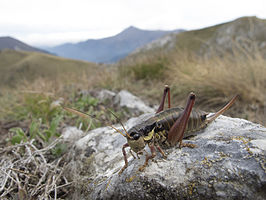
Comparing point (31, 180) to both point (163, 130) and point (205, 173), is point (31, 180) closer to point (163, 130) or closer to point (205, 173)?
point (163, 130)

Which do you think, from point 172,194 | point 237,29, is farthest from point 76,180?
point 237,29

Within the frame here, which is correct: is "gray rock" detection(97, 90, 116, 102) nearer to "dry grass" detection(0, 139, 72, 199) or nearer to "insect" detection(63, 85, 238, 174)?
"dry grass" detection(0, 139, 72, 199)

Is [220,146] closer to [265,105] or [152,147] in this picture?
[152,147]

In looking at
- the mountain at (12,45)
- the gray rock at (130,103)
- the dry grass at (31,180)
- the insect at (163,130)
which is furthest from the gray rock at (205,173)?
the mountain at (12,45)

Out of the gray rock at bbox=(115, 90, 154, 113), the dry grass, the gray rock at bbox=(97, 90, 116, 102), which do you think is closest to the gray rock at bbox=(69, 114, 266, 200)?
the dry grass

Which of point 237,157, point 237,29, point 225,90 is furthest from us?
point 237,29

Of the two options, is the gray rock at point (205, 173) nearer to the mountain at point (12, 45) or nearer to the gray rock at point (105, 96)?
the gray rock at point (105, 96)
